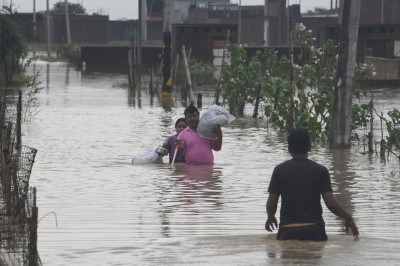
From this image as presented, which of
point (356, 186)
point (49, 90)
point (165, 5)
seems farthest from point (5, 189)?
point (49, 90)

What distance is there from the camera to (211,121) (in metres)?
16.2

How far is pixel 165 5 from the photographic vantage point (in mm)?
37344

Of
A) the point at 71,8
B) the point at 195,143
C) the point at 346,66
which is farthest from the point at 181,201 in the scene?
the point at 71,8

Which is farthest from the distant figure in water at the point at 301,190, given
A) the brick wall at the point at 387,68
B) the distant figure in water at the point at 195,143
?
the brick wall at the point at 387,68

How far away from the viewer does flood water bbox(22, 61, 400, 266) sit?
9680 millimetres

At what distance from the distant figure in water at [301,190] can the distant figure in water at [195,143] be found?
6.64 meters

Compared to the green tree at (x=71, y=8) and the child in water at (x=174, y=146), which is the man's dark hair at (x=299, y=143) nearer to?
the child in water at (x=174, y=146)

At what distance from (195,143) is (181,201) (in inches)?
121

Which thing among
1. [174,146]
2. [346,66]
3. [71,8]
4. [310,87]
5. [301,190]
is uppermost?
[346,66]

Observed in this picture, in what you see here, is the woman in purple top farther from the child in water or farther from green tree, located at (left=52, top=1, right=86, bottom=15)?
green tree, located at (left=52, top=1, right=86, bottom=15)

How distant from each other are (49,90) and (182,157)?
24908 millimetres

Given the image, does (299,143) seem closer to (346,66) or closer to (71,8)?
(346,66)

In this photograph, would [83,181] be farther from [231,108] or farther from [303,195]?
[231,108]

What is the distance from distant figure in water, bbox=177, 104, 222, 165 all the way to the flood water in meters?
0.19
